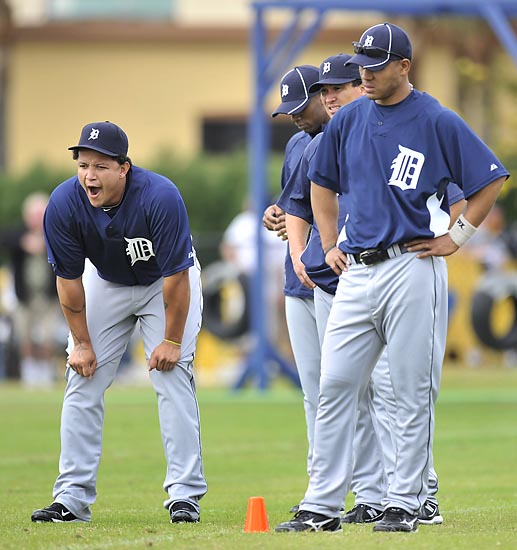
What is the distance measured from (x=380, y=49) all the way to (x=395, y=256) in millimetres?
992

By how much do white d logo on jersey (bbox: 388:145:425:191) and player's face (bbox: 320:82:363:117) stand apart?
3.71 ft

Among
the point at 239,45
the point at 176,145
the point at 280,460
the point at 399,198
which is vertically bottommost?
the point at 280,460

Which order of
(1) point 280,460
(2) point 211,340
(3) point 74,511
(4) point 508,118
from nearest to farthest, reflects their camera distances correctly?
1. (3) point 74,511
2. (1) point 280,460
3. (2) point 211,340
4. (4) point 508,118

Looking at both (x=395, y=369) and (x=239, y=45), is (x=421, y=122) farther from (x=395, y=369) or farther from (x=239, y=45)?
(x=239, y=45)

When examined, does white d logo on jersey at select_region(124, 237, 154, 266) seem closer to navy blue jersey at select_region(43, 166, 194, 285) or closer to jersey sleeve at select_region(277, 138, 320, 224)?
navy blue jersey at select_region(43, 166, 194, 285)

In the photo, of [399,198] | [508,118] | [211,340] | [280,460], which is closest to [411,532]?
[399,198]

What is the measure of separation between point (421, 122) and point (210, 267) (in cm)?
1711

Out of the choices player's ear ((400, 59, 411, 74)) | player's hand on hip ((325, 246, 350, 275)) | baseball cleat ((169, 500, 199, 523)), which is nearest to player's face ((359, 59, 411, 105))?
player's ear ((400, 59, 411, 74))

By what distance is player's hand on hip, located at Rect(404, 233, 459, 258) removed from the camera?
23.4 feet

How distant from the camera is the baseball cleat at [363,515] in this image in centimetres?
792

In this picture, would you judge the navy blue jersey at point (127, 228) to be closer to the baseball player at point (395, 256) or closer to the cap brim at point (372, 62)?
the baseball player at point (395, 256)

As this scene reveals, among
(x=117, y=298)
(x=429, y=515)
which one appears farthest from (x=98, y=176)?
(x=429, y=515)

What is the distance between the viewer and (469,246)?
23.4 metres

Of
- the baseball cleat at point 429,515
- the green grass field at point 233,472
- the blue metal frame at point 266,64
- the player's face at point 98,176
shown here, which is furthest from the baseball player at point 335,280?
the blue metal frame at point 266,64
